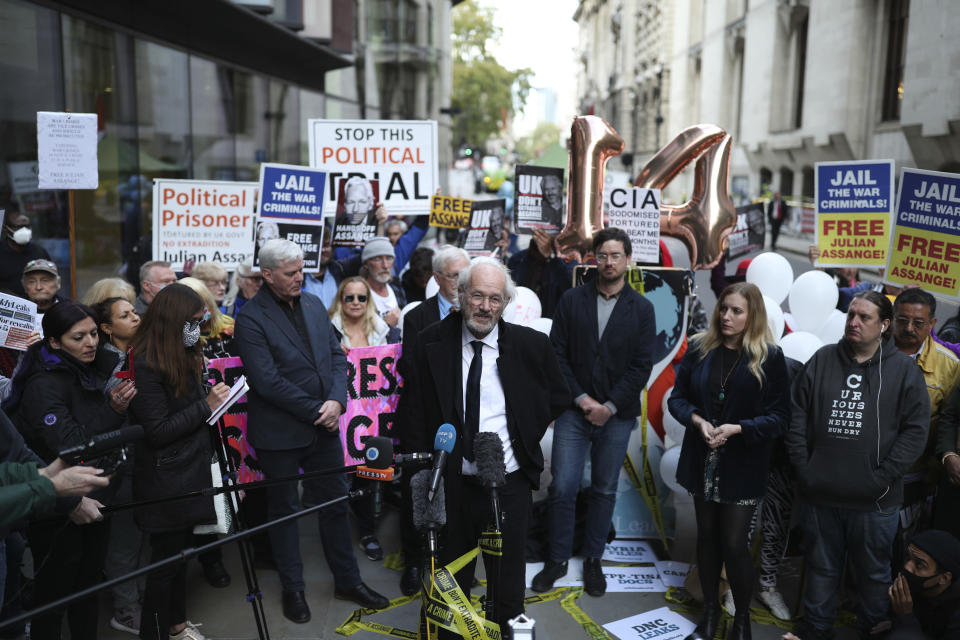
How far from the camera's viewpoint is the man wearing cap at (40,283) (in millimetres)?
4871

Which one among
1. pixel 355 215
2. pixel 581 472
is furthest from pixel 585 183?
pixel 581 472

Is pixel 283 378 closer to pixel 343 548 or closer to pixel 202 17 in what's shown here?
pixel 343 548

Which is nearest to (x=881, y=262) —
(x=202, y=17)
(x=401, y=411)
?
(x=401, y=411)

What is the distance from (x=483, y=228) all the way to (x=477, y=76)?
2202 inches

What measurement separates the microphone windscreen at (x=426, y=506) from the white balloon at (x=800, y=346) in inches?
121

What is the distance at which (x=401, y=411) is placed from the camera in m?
3.71

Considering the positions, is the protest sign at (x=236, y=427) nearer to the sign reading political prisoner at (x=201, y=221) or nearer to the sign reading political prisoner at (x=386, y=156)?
the sign reading political prisoner at (x=201, y=221)

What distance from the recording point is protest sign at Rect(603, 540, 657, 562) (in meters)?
5.22

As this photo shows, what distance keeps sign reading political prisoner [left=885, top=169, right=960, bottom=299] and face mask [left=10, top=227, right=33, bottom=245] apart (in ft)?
23.4

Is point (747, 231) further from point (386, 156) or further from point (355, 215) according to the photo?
point (355, 215)

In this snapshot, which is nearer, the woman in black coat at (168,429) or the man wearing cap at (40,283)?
the woman in black coat at (168,429)

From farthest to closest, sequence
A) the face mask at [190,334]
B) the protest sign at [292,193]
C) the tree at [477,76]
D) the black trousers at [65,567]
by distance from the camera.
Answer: the tree at [477,76] → the protest sign at [292,193] → the face mask at [190,334] → the black trousers at [65,567]

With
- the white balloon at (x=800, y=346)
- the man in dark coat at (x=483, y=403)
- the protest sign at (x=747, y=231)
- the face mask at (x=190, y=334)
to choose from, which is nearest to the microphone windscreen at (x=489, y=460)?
the man in dark coat at (x=483, y=403)

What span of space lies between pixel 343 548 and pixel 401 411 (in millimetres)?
1304
